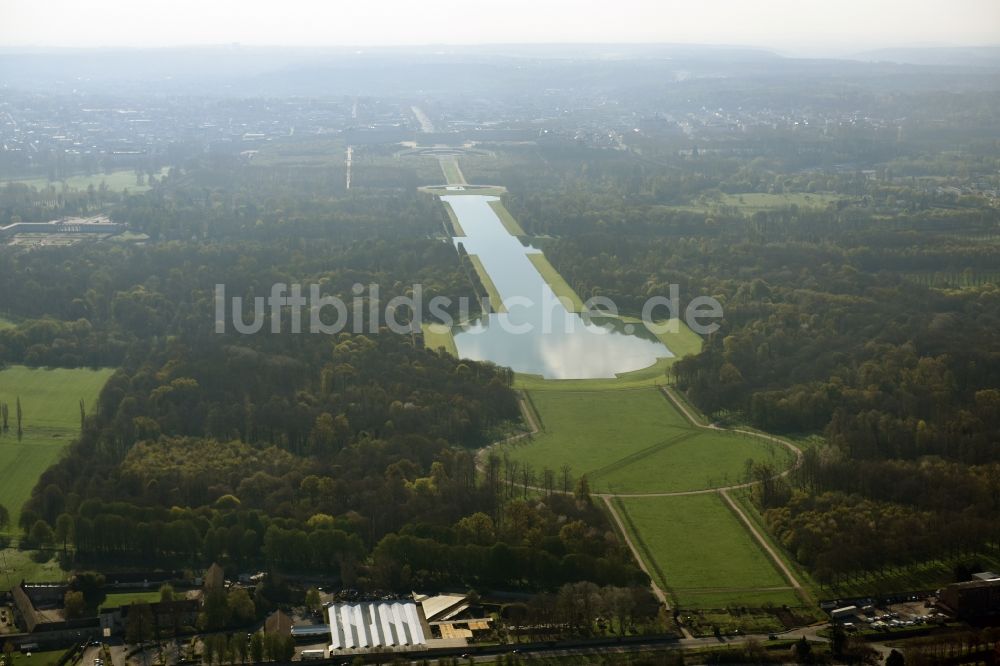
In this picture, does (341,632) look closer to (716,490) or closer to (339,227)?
(716,490)

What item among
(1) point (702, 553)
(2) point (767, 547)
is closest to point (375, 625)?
(1) point (702, 553)

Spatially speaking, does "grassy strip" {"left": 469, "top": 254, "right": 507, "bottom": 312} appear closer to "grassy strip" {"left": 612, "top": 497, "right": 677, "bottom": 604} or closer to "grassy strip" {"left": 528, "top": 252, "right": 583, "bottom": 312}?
"grassy strip" {"left": 528, "top": 252, "right": 583, "bottom": 312}

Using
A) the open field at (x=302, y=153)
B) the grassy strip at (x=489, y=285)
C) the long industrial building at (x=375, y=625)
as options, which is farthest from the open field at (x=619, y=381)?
the open field at (x=302, y=153)

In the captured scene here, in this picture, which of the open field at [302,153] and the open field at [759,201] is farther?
the open field at [302,153]

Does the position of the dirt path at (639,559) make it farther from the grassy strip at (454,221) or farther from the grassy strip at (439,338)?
the grassy strip at (454,221)

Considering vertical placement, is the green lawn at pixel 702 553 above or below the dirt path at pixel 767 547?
below

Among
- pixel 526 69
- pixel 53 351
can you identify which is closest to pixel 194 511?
pixel 53 351
